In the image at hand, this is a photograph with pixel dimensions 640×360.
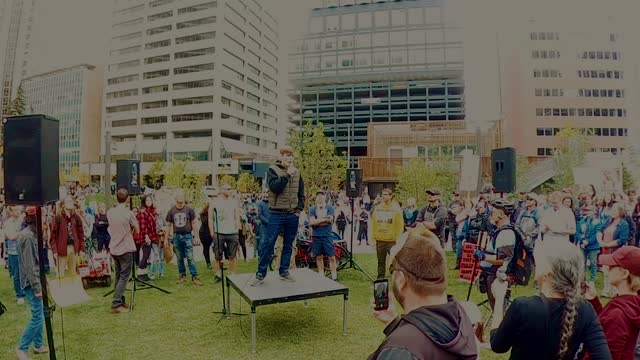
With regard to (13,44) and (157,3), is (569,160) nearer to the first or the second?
(157,3)

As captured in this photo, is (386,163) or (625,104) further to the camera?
(625,104)

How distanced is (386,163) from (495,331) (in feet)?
111

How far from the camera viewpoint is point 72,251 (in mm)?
8297

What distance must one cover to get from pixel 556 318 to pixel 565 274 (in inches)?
8.9

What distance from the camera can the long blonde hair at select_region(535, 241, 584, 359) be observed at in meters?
1.98

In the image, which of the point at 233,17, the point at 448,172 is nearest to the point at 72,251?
the point at 448,172

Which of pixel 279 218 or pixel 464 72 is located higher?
pixel 464 72

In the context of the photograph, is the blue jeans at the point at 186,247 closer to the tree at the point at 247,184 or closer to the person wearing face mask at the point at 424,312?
the person wearing face mask at the point at 424,312

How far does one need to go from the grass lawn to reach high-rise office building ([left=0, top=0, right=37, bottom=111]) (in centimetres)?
4327

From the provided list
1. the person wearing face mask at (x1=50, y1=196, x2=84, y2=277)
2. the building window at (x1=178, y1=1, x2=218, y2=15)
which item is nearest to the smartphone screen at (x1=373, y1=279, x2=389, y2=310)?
the person wearing face mask at (x1=50, y1=196, x2=84, y2=277)

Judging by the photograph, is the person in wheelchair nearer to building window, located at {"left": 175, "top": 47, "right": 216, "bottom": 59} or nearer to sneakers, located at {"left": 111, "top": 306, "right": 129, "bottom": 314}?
sneakers, located at {"left": 111, "top": 306, "right": 129, "bottom": 314}

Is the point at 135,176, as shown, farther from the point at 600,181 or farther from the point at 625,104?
the point at 625,104

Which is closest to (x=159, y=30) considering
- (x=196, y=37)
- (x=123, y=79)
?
(x=196, y=37)

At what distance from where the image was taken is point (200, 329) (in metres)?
5.75
